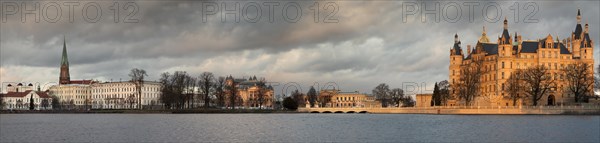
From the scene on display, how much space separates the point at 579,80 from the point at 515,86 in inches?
406

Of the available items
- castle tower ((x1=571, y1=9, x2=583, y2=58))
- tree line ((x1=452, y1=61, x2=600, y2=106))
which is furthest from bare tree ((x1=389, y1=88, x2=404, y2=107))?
castle tower ((x1=571, y1=9, x2=583, y2=58))

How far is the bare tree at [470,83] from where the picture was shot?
395 feet

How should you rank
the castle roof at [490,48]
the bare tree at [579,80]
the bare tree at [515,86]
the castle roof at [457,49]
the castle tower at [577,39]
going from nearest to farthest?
the bare tree at [579,80] < the bare tree at [515,86] < the castle tower at [577,39] < the castle roof at [490,48] < the castle roof at [457,49]

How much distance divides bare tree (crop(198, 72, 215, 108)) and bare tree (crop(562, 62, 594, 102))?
6613 centimetres

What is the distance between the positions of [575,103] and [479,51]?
80.6ft

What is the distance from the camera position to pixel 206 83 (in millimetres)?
131500

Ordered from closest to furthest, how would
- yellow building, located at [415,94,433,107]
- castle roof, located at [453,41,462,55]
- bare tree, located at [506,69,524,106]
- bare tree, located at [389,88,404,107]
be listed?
bare tree, located at [506,69,524,106] < castle roof, located at [453,41,462,55] < yellow building, located at [415,94,433,107] < bare tree, located at [389,88,404,107]

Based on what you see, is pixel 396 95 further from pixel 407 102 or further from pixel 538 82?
pixel 538 82

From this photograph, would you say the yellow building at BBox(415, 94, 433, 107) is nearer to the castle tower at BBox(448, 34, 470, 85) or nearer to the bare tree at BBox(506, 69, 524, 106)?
the castle tower at BBox(448, 34, 470, 85)

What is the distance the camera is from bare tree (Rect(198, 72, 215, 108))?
5221 inches

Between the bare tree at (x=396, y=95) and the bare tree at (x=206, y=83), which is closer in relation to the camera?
the bare tree at (x=206, y=83)

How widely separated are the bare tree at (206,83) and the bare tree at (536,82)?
196 feet

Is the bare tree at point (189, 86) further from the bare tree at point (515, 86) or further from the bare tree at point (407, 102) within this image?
the bare tree at point (407, 102)

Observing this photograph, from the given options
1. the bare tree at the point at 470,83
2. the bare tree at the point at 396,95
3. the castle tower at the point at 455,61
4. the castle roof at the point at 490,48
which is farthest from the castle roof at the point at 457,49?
the bare tree at the point at 396,95
